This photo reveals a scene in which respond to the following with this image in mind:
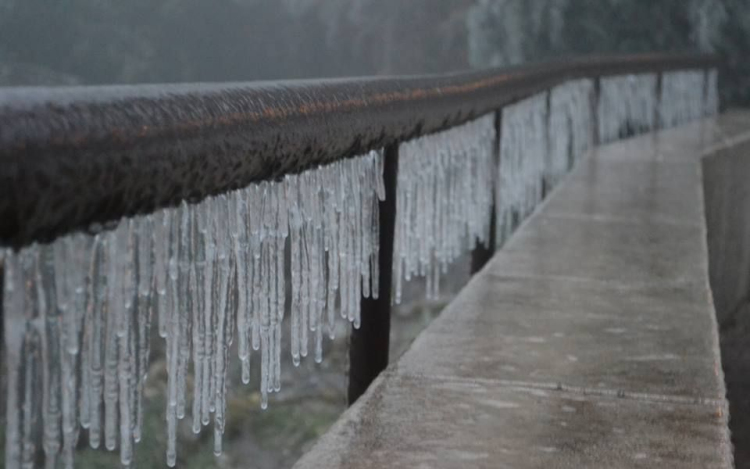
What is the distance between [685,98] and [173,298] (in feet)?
34.6

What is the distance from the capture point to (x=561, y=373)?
2.62 metres

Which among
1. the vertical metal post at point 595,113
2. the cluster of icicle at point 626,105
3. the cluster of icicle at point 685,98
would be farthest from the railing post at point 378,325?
the cluster of icicle at point 685,98

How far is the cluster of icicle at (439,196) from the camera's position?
3.06m

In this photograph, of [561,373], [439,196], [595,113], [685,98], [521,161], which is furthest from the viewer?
[685,98]

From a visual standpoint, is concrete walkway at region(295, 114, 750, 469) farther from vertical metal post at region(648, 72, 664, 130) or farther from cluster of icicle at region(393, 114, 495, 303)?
vertical metal post at region(648, 72, 664, 130)

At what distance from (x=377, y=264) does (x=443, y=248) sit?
2.92 feet

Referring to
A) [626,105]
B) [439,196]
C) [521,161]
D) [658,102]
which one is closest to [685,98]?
[658,102]

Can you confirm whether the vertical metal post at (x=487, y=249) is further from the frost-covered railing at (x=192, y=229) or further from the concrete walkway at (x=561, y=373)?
the frost-covered railing at (x=192, y=229)

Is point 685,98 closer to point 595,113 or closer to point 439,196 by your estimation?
point 595,113

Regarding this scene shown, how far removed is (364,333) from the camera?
2.66m

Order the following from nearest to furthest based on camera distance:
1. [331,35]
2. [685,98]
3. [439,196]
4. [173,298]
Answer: [173,298]
[439,196]
[685,98]
[331,35]

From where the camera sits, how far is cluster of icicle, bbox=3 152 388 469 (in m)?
1.19

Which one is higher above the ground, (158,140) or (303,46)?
(303,46)

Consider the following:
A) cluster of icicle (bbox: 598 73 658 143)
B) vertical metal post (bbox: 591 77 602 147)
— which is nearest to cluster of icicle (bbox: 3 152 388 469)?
vertical metal post (bbox: 591 77 602 147)
